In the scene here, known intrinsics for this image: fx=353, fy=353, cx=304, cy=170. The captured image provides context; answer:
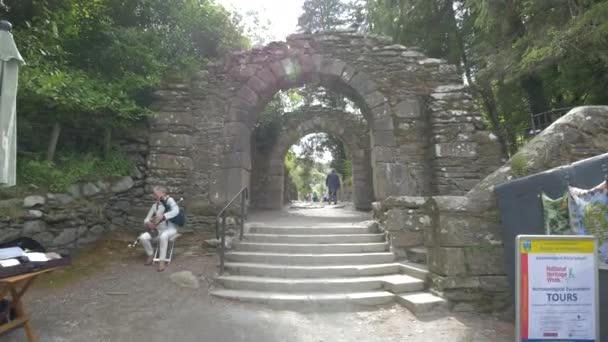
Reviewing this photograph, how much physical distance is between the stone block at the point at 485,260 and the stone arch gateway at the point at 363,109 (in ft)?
9.08

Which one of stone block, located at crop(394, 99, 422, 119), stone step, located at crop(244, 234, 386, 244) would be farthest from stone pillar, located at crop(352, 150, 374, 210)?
stone step, located at crop(244, 234, 386, 244)

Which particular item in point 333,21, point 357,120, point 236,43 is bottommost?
point 357,120

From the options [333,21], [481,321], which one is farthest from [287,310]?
[333,21]

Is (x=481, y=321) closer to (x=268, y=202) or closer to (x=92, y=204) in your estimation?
(x=92, y=204)

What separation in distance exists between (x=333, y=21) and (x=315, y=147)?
263 inches

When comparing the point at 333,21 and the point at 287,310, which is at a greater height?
the point at 333,21

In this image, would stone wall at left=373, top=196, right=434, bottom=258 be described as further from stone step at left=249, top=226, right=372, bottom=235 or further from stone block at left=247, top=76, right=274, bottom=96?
stone block at left=247, top=76, right=274, bottom=96

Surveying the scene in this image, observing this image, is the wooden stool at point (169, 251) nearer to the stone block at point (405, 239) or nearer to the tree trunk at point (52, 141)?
the tree trunk at point (52, 141)

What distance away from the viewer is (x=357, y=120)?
11.4 m

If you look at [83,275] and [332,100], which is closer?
[83,275]

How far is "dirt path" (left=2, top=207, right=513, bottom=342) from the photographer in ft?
11.1

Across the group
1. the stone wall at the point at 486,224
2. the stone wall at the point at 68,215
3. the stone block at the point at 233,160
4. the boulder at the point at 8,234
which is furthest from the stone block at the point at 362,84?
the boulder at the point at 8,234

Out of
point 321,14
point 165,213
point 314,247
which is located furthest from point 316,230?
point 321,14

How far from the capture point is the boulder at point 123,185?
6.32 metres
